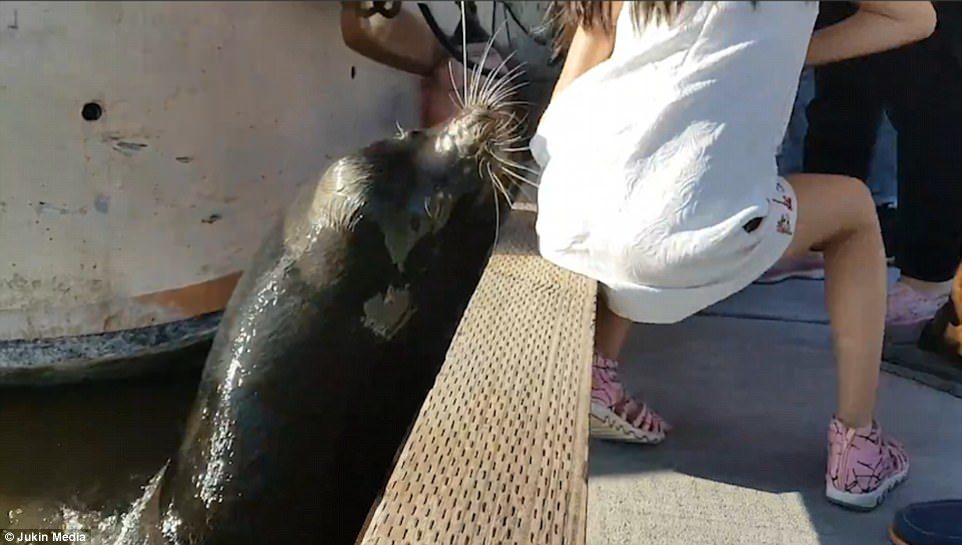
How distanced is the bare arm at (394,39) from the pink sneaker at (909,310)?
2.12ft

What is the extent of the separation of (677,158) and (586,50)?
0.51 ft

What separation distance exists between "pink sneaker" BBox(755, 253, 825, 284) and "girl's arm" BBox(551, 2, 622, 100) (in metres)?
0.53

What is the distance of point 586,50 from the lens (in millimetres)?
523

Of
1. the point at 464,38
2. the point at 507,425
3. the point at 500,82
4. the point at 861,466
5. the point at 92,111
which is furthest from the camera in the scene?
the point at 861,466

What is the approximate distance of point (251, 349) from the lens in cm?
84

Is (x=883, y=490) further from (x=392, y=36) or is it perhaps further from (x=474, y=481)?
(x=392, y=36)

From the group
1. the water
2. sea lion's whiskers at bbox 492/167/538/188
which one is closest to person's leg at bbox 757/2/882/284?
sea lion's whiskers at bbox 492/167/538/188

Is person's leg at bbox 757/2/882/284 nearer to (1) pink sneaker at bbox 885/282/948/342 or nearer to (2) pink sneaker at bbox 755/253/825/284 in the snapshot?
(2) pink sneaker at bbox 755/253/825/284

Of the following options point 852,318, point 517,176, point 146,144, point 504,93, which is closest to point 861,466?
point 852,318

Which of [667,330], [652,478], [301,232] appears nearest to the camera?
[301,232]

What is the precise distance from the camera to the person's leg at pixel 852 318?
3.19 feet

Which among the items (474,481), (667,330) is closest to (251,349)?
(474,481)

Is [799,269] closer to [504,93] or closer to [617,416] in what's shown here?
[617,416]

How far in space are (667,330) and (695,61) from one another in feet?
3.10
